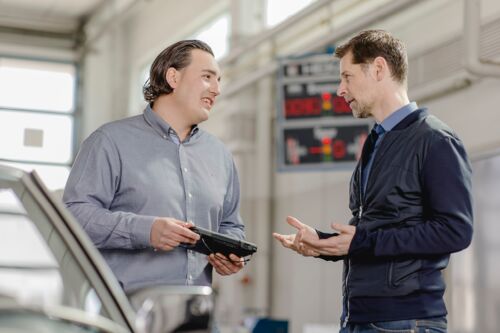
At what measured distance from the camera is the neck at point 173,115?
335cm

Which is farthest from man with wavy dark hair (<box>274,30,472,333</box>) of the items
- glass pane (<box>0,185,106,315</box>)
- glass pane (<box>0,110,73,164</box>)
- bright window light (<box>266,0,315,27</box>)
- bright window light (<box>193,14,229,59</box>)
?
glass pane (<box>0,110,73,164</box>)

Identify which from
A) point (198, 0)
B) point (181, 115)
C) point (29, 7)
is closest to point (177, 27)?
point (198, 0)

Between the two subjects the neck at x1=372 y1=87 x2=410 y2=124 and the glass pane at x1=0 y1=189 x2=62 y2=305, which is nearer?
the glass pane at x1=0 y1=189 x2=62 y2=305

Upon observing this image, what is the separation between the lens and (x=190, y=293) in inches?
73.6

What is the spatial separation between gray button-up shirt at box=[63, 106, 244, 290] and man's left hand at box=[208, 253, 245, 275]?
0.04 metres

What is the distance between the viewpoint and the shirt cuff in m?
3.00

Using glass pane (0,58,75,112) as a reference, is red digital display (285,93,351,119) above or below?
below

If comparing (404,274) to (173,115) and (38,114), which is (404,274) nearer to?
(173,115)

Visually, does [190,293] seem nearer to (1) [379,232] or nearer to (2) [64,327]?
(2) [64,327]

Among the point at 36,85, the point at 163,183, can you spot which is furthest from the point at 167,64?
the point at 36,85

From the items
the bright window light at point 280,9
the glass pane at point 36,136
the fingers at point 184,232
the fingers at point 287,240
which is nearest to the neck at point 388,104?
the fingers at point 287,240

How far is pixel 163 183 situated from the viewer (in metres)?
3.22

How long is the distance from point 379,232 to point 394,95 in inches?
15.6

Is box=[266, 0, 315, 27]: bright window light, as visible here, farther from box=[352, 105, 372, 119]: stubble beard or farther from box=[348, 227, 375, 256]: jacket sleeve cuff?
box=[348, 227, 375, 256]: jacket sleeve cuff
